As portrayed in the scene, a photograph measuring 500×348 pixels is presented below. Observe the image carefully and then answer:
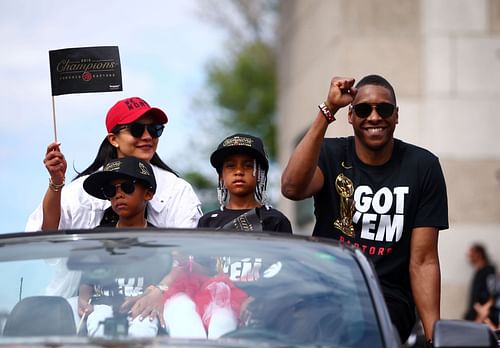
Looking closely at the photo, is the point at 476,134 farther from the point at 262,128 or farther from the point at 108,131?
the point at 262,128

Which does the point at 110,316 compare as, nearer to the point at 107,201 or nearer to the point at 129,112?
the point at 107,201

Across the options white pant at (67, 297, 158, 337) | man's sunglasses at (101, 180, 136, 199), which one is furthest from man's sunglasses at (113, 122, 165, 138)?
white pant at (67, 297, 158, 337)

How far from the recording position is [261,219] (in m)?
7.43

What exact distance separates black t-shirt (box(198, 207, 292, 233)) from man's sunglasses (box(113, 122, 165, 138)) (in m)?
0.76

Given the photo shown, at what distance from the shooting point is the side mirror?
4.77 m

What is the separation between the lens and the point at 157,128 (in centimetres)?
820

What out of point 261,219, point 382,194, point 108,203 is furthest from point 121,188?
point 382,194

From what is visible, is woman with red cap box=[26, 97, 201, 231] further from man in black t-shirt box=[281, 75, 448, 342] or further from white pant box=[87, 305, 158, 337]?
white pant box=[87, 305, 158, 337]

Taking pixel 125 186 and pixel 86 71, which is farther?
pixel 86 71

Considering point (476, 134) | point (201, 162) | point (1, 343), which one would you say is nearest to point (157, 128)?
point (1, 343)

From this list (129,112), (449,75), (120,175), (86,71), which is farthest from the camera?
(449,75)

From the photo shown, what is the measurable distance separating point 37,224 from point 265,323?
3044 mm

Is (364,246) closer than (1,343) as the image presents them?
No

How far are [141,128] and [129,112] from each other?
0.42 ft
